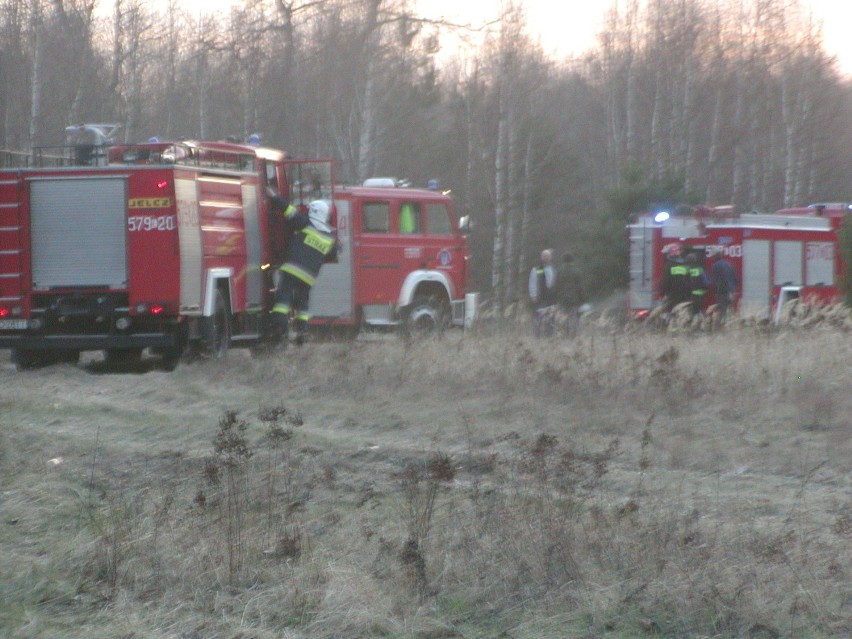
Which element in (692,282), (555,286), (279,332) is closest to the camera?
(279,332)

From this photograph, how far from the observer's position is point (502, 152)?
4106 cm

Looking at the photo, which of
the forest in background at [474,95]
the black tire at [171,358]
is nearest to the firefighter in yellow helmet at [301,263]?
the black tire at [171,358]

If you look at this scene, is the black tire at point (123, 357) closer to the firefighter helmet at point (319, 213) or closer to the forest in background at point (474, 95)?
the firefighter helmet at point (319, 213)

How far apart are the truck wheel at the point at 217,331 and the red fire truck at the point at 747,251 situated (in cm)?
999

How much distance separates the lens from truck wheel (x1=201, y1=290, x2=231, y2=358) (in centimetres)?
1486

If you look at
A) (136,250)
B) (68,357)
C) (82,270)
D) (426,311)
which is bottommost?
(68,357)

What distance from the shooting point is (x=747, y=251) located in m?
24.1

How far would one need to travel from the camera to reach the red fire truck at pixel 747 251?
941 inches

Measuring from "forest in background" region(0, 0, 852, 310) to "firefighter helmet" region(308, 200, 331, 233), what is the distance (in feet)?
62.4

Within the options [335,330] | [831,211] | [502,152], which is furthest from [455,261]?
[502,152]

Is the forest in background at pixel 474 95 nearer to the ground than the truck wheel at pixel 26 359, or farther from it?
farther from it

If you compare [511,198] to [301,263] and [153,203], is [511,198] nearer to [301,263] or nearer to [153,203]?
[301,263]

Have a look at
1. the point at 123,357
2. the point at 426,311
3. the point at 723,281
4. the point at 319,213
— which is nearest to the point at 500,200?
the point at 723,281

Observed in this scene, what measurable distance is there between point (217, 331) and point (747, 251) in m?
12.4
